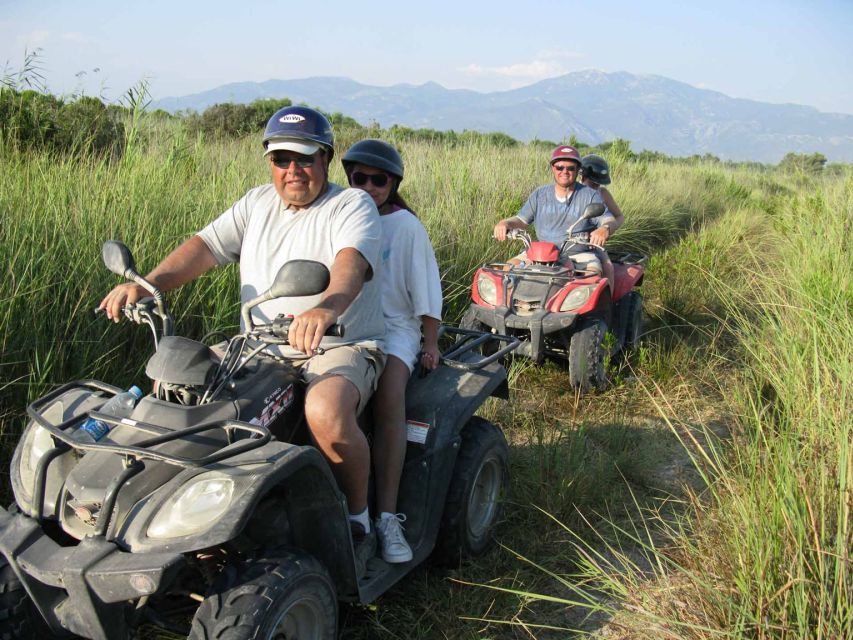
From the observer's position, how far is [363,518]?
280 cm

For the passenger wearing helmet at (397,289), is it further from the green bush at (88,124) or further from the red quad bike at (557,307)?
the green bush at (88,124)

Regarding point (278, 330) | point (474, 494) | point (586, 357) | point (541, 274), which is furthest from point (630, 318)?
point (278, 330)

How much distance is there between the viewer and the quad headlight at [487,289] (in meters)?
6.10

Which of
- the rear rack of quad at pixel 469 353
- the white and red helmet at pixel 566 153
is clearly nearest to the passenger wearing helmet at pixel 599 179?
the white and red helmet at pixel 566 153

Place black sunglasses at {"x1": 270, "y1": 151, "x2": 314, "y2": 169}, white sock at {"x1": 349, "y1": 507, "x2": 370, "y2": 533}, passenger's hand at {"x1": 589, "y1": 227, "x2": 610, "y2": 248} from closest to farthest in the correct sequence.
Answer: white sock at {"x1": 349, "y1": 507, "x2": 370, "y2": 533}, black sunglasses at {"x1": 270, "y1": 151, "x2": 314, "y2": 169}, passenger's hand at {"x1": 589, "y1": 227, "x2": 610, "y2": 248}

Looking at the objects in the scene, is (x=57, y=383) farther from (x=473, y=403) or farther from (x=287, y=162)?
(x=473, y=403)

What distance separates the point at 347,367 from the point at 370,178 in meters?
1.19

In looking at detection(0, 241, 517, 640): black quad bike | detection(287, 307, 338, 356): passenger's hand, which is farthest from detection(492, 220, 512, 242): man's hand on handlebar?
detection(287, 307, 338, 356): passenger's hand

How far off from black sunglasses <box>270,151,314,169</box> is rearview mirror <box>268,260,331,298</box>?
808mm

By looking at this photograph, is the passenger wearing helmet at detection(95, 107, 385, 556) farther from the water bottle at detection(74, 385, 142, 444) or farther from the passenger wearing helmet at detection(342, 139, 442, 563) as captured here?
the water bottle at detection(74, 385, 142, 444)

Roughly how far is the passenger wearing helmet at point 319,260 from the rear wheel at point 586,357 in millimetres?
2854

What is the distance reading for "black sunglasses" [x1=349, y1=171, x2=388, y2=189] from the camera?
11.8 feet

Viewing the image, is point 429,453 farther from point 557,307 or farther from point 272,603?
point 557,307

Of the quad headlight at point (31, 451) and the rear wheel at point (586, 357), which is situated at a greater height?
the quad headlight at point (31, 451)
